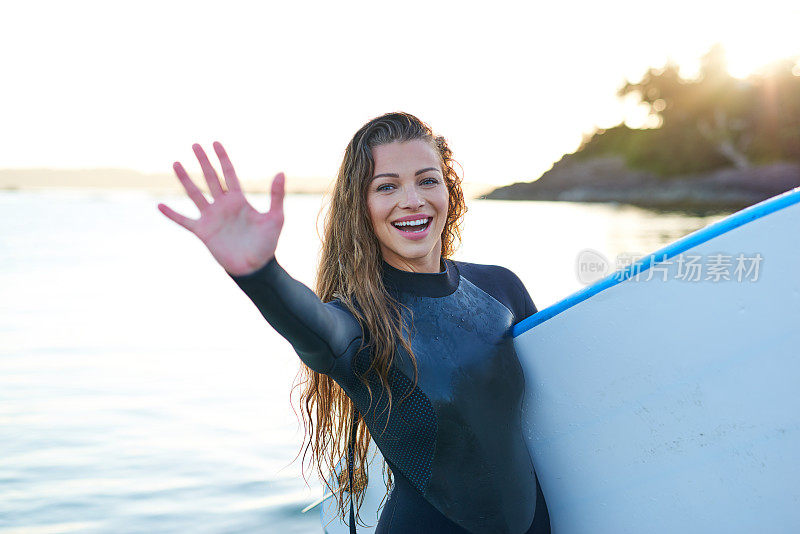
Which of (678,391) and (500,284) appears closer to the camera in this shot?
(678,391)

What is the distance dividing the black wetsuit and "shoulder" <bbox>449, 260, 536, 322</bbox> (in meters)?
0.10

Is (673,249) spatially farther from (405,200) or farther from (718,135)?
(718,135)

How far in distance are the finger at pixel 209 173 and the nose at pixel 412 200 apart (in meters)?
0.52

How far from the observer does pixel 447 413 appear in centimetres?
166

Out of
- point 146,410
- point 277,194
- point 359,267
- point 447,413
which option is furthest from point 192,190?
Answer: point 146,410

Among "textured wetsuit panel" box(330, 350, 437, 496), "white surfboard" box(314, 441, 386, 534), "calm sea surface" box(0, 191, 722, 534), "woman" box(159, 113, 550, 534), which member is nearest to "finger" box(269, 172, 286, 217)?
"woman" box(159, 113, 550, 534)

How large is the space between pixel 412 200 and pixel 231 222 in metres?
0.52

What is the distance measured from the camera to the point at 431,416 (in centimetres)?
166

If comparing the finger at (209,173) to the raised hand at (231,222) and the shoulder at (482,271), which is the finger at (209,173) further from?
the shoulder at (482,271)

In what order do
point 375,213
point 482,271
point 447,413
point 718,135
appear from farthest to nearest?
point 718,135
point 482,271
point 375,213
point 447,413

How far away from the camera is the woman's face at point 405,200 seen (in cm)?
175

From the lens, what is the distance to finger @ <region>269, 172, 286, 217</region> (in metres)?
1.29

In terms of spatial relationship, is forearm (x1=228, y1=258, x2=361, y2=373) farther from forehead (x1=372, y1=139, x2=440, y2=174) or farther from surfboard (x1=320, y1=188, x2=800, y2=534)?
surfboard (x1=320, y1=188, x2=800, y2=534)

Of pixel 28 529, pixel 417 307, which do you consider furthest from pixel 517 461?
pixel 28 529
